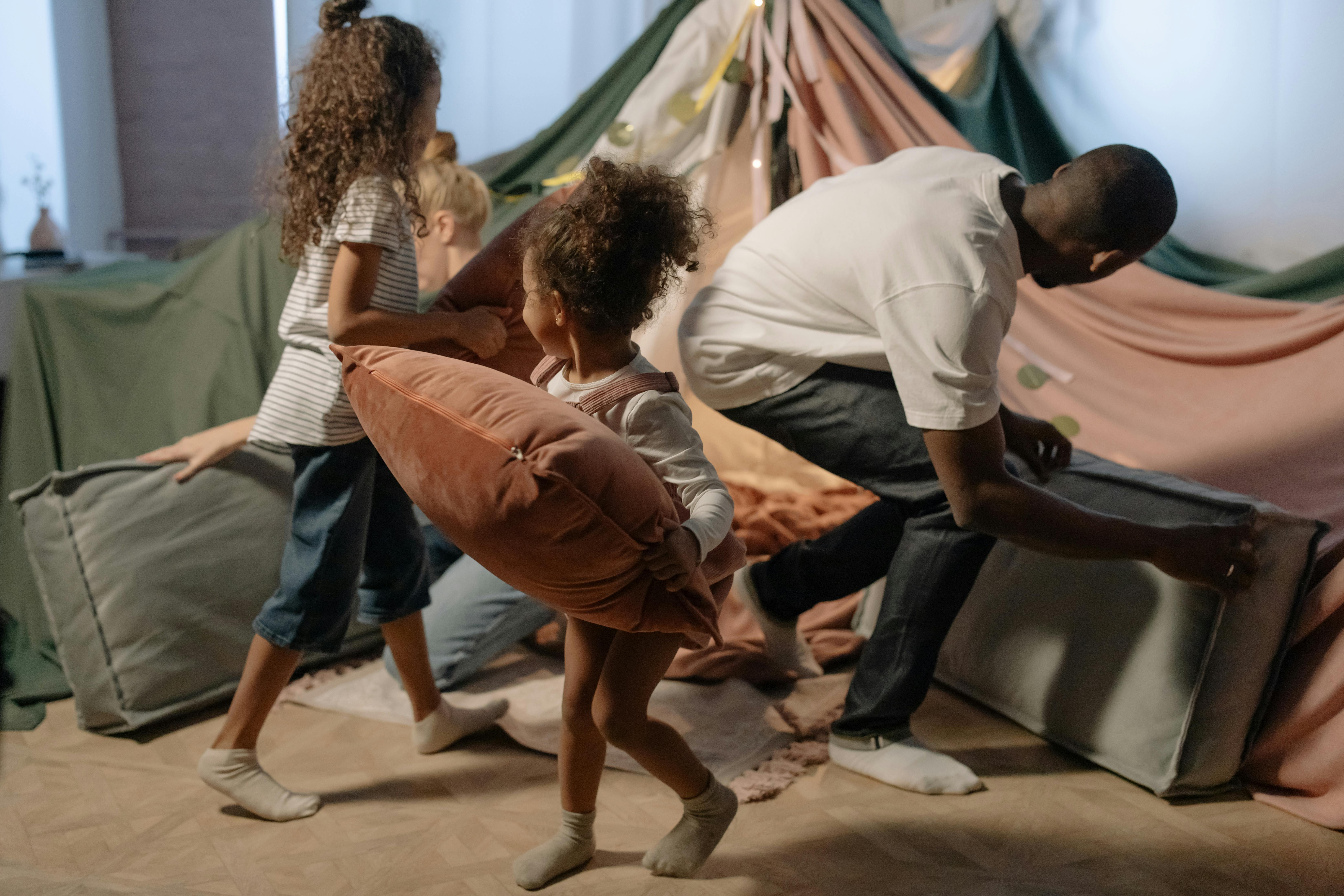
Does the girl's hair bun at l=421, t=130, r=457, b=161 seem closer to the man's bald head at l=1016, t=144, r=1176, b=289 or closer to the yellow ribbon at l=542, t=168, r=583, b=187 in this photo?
the yellow ribbon at l=542, t=168, r=583, b=187

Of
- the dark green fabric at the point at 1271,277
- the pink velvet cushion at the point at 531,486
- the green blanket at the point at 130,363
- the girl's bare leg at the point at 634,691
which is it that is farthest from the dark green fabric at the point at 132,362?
the dark green fabric at the point at 1271,277

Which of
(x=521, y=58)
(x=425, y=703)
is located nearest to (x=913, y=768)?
(x=425, y=703)

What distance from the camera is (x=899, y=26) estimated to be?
8.90ft

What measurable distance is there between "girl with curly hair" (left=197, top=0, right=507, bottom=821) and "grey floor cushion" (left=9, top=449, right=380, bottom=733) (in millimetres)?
257

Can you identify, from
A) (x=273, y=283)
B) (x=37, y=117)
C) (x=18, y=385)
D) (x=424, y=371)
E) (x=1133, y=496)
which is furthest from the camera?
(x=37, y=117)

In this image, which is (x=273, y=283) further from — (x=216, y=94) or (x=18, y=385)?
(x=216, y=94)

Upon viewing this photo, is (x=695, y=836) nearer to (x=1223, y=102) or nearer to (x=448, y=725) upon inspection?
(x=448, y=725)

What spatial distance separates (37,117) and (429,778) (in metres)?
1.95

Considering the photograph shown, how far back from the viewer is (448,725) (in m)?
1.37

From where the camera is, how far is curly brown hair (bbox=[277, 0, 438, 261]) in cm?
111

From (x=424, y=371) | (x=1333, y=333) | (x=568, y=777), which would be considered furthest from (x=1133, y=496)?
(x=424, y=371)

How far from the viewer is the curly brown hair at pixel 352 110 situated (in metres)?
1.11

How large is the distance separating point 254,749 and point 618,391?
701mm

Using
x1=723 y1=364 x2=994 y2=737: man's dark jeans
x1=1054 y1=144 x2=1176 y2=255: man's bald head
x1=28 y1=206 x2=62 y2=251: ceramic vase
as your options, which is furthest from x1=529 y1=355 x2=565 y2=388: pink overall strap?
x1=28 y1=206 x2=62 y2=251: ceramic vase
